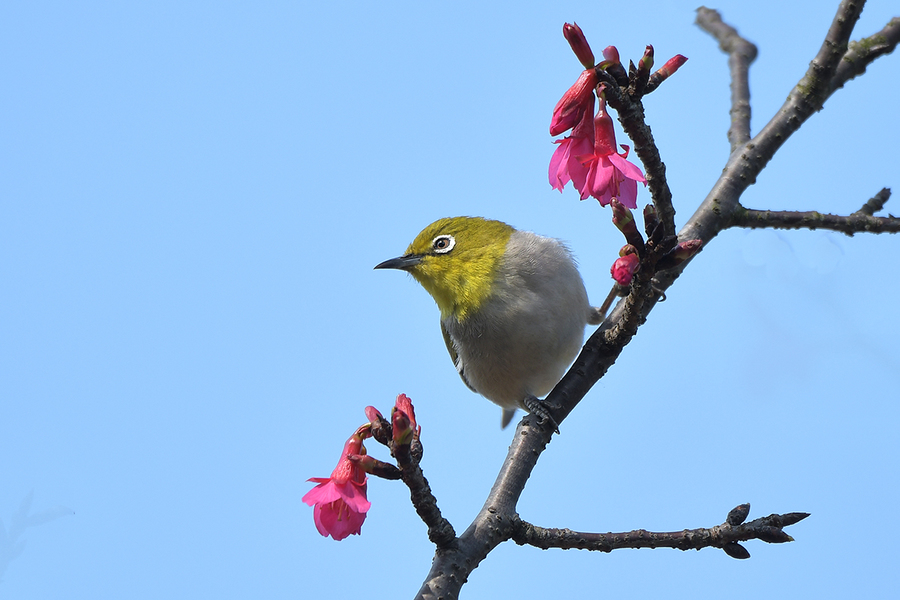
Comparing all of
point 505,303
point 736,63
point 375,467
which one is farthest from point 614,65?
point 736,63

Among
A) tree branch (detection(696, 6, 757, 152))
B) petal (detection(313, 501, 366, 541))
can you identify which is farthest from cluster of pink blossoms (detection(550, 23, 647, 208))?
tree branch (detection(696, 6, 757, 152))

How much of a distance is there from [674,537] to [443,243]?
10.2 ft

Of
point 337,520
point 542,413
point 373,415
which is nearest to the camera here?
point 373,415

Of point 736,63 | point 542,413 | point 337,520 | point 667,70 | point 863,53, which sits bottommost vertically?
point 337,520

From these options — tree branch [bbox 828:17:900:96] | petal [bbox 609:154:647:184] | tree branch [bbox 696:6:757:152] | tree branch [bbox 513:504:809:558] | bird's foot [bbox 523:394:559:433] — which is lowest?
tree branch [bbox 513:504:809:558]

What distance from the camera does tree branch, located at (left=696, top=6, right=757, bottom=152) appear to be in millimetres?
5735

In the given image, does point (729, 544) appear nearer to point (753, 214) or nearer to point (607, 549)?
point (607, 549)

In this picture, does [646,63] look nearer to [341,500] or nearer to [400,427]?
[400,427]

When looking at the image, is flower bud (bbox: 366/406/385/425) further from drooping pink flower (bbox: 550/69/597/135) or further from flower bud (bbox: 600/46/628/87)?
flower bud (bbox: 600/46/628/87)

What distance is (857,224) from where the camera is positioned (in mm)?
4965

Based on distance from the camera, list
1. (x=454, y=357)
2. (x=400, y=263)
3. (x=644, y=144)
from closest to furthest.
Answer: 1. (x=644, y=144)
2. (x=400, y=263)
3. (x=454, y=357)

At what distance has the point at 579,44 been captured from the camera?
305 centimetres

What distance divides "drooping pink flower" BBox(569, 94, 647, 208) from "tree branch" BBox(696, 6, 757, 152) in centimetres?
264

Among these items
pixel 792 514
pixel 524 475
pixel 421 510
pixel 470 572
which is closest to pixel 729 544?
pixel 792 514
